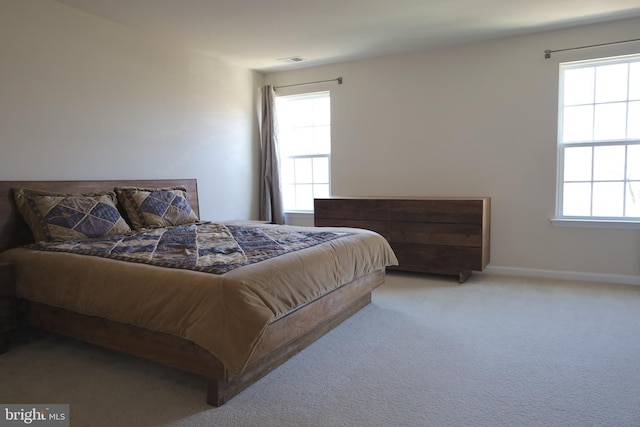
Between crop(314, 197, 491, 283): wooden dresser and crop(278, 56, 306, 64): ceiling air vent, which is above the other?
crop(278, 56, 306, 64): ceiling air vent

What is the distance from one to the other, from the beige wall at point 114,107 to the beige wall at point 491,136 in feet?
4.84

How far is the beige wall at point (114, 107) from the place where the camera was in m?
3.13

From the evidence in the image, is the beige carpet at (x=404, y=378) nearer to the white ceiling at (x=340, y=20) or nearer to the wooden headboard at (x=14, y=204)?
the wooden headboard at (x=14, y=204)

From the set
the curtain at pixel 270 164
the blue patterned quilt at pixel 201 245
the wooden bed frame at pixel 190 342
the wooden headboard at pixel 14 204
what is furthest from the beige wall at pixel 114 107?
the blue patterned quilt at pixel 201 245

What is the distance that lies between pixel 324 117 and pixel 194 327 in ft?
13.0

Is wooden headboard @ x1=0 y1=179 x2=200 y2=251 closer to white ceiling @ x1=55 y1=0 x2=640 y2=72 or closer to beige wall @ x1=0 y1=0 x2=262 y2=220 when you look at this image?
beige wall @ x1=0 y1=0 x2=262 y2=220

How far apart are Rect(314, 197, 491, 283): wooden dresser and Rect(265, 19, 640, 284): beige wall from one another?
36 centimetres

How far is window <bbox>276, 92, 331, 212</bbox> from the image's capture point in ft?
17.8

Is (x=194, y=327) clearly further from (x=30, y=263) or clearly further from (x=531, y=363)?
(x=531, y=363)

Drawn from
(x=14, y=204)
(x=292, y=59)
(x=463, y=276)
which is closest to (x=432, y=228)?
(x=463, y=276)

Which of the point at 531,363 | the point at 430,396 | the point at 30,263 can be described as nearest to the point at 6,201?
the point at 30,263

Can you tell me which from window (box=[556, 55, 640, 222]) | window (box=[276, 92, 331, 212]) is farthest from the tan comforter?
window (box=[276, 92, 331, 212])

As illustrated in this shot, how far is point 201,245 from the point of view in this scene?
9.12 ft

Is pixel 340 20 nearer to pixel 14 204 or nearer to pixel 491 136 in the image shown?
pixel 491 136
